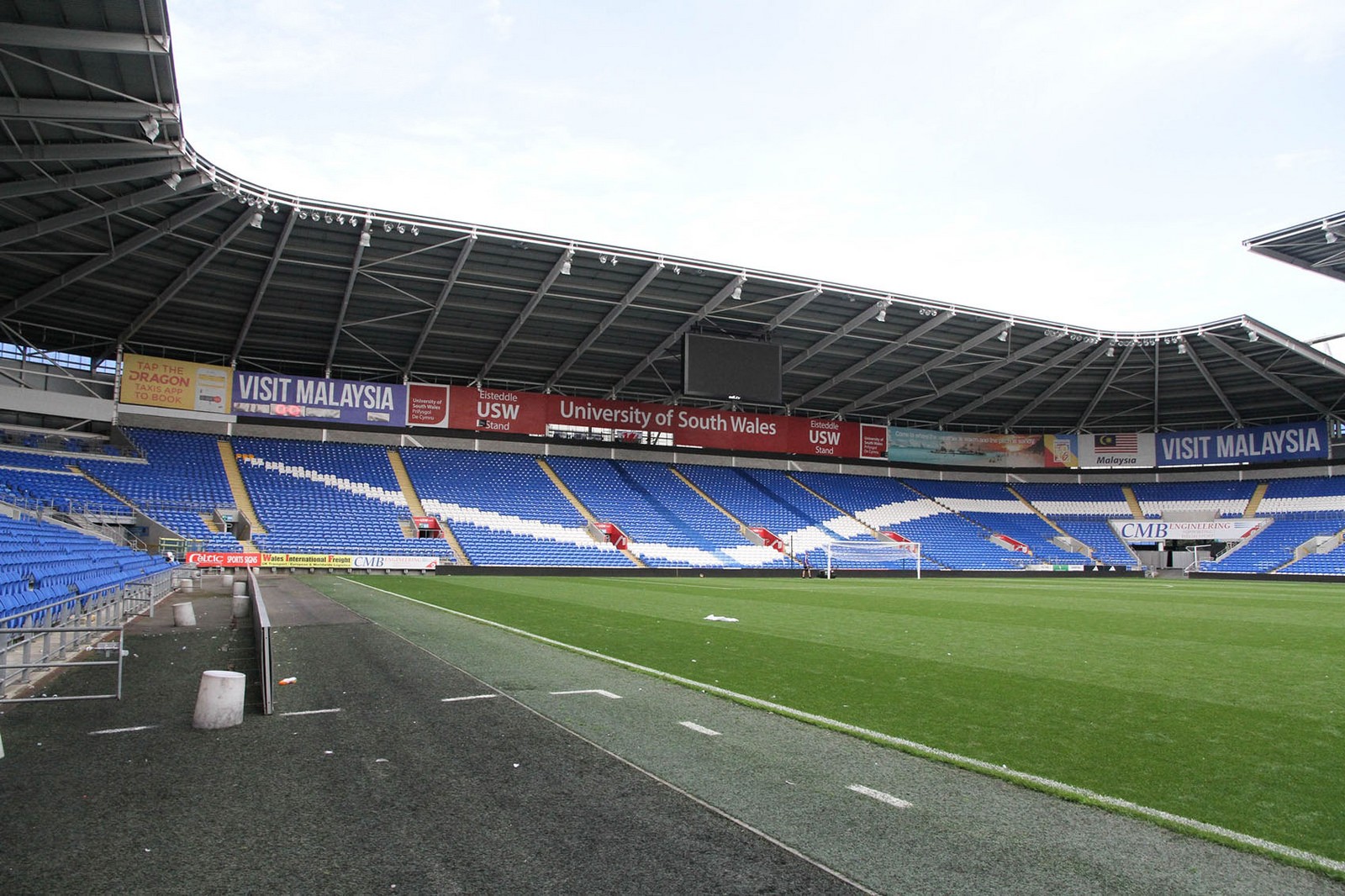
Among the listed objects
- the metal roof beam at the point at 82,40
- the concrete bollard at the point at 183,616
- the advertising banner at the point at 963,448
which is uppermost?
the metal roof beam at the point at 82,40

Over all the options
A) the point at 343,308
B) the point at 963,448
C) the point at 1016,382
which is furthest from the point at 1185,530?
the point at 343,308

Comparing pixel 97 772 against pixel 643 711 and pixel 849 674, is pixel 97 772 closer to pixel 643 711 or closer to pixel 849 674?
pixel 643 711

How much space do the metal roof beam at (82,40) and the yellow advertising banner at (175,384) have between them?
22.8m

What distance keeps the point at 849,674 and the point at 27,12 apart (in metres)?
19.2

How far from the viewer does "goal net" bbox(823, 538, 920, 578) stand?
44375mm

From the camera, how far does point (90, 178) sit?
2106 centimetres

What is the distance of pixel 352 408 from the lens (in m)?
40.0

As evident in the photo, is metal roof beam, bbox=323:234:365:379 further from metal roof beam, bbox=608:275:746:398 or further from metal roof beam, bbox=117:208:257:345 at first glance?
metal roof beam, bbox=608:275:746:398

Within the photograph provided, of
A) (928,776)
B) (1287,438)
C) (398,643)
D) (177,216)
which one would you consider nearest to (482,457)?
(177,216)

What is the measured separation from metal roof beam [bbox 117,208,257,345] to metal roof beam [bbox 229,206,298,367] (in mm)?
1281

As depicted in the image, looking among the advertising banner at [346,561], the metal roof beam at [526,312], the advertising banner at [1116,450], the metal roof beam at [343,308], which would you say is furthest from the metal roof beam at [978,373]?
the metal roof beam at [343,308]

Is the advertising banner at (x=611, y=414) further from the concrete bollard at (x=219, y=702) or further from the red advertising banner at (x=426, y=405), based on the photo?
the concrete bollard at (x=219, y=702)

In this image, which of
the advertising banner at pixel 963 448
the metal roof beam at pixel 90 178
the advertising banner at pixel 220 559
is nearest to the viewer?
the metal roof beam at pixel 90 178

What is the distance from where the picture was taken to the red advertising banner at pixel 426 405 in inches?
1629
